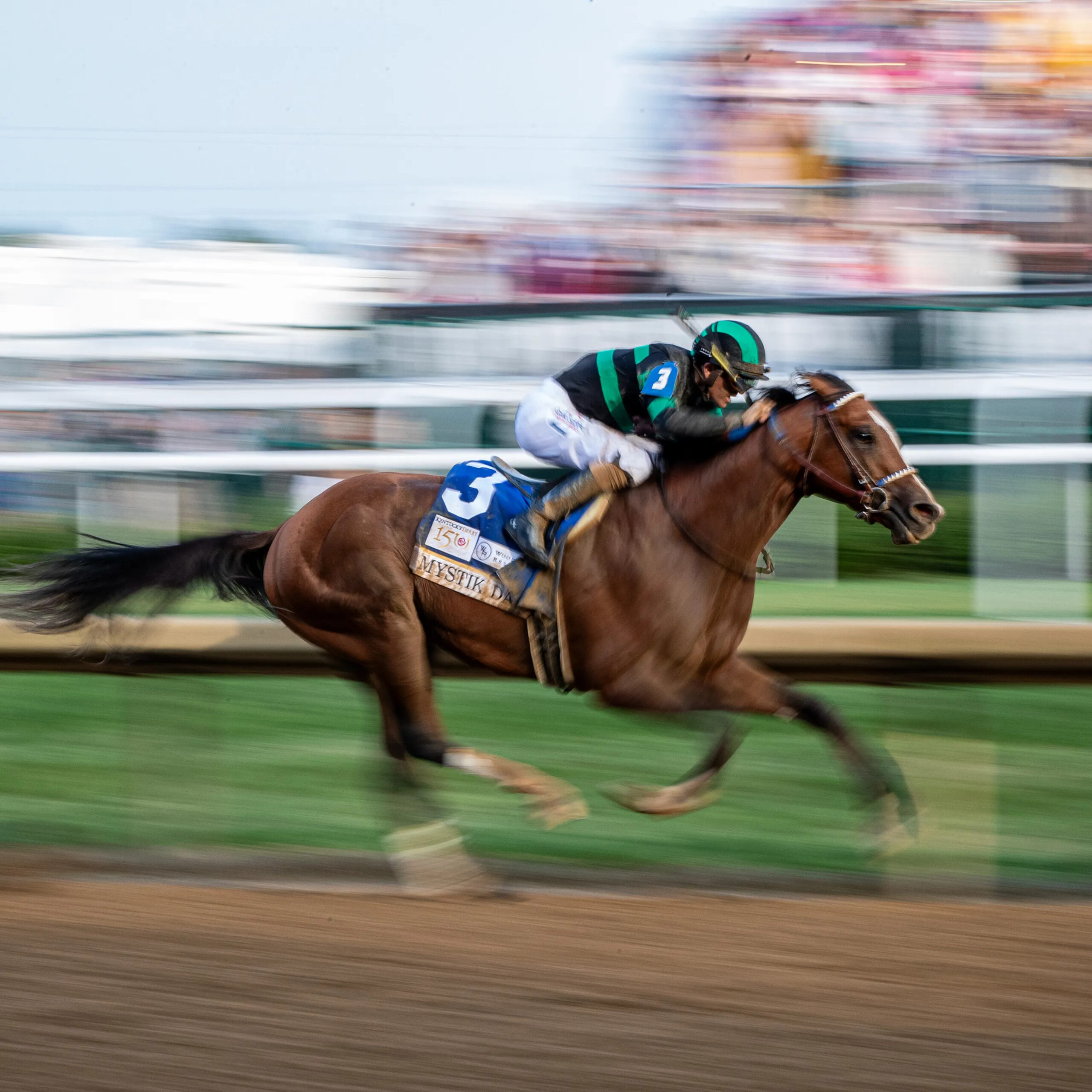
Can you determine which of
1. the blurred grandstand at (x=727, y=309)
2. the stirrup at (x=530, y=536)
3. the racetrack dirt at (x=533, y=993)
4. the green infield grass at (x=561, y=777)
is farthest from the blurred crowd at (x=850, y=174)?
the racetrack dirt at (x=533, y=993)

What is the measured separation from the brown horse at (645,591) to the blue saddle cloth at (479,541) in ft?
0.18

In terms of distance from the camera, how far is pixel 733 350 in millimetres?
4238

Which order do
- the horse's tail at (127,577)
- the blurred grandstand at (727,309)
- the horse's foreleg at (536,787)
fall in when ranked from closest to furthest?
1. the horse's foreleg at (536,787)
2. the horse's tail at (127,577)
3. the blurred grandstand at (727,309)

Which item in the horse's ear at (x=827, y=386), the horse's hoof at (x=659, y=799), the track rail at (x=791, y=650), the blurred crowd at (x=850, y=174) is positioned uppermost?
the blurred crowd at (x=850, y=174)

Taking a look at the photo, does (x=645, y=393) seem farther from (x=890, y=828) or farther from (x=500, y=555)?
(x=890, y=828)

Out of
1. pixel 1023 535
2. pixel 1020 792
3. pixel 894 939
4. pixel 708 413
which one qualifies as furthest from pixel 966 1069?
pixel 1023 535

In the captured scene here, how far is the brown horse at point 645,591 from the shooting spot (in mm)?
4109

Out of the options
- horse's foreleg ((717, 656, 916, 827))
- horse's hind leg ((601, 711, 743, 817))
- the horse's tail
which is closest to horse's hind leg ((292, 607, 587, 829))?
horse's hind leg ((601, 711, 743, 817))

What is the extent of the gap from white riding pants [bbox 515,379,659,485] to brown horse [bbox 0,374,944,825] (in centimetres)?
9

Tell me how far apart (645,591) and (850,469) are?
0.65m

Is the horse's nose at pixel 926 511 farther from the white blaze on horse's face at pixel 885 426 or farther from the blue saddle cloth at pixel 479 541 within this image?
the blue saddle cloth at pixel 479 541

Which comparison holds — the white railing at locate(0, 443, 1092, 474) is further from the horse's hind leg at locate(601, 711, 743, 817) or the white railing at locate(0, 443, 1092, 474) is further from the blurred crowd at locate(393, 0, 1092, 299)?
the horse's hind leg at locate(601, 711, 743, 817)

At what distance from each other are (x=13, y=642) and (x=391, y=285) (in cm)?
377

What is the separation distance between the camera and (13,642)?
15.7 feet
